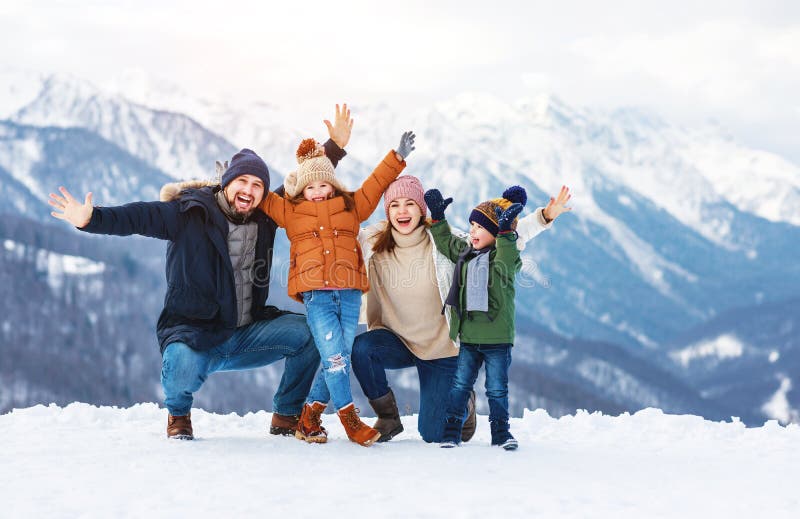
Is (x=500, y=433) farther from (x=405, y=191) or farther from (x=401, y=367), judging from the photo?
(x=405, y=191)

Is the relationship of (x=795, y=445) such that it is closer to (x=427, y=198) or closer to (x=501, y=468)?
(x=501, y=468)

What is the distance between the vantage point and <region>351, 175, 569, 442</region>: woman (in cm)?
718

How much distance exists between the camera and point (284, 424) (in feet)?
23.8

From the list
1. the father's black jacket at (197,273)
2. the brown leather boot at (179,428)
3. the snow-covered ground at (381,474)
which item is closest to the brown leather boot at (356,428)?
the snow-covered ground at (381,474)

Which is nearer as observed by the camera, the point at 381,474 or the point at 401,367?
the point at 381,474

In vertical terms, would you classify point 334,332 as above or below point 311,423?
above

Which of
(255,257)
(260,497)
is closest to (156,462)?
(260,497)

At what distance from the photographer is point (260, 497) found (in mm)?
4848

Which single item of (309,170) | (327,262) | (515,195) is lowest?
(327,262)

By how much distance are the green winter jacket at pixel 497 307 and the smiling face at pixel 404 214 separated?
727mm

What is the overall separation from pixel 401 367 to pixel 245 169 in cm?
241

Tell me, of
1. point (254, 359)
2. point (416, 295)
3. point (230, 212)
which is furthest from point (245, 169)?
point (416, 295)

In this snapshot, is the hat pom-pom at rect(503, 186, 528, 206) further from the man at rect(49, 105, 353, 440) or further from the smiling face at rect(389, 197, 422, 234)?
the man at rect(49, 105, 353, 440)

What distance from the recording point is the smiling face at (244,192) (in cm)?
680
